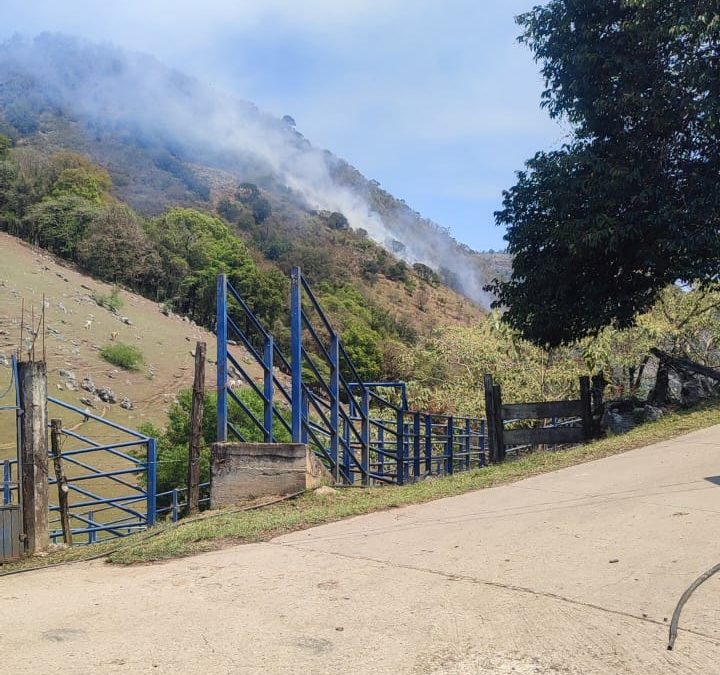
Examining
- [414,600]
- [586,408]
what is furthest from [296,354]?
[586,408]

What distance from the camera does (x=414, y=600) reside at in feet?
14.4

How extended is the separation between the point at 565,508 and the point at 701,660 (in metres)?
3.27

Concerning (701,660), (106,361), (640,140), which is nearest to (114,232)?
(106,361)

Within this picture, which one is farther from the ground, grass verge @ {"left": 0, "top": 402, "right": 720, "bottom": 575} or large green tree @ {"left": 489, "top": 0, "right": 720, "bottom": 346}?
large green tree @ {"left": 489, "top": 0, "right": 720, "bottom": 346}

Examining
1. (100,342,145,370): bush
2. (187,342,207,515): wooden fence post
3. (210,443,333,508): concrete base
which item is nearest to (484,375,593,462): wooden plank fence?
(210,443,333,508): concrete base

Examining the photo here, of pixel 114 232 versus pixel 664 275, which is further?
pixel 114 232

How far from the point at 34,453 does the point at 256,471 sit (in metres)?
2.31

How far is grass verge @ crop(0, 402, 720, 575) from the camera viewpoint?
6352 millimetres

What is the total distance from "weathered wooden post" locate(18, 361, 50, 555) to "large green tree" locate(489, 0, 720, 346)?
9.30m

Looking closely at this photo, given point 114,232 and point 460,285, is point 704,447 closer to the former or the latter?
point 114,232

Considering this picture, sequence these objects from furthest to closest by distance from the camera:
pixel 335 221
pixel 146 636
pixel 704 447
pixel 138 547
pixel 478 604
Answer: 1. pixel 335 221
2. pixel 704 447
3. pixel 138 547
4. pixel 478 604
5. pixel 146 636

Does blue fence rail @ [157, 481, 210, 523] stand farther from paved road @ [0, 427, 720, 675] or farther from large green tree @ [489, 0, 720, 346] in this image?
large green tree @ [489, 0, 720, 346]

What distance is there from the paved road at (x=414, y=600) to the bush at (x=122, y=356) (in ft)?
130

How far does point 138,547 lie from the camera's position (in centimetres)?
653
